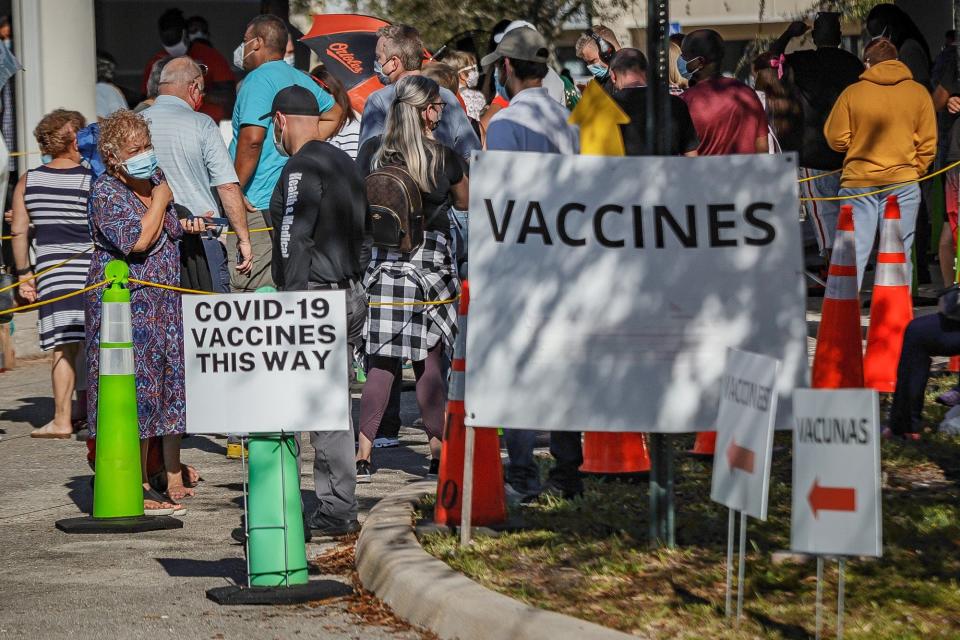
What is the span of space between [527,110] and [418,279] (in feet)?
3.45

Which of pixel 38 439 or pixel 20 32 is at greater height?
pixel 20 32

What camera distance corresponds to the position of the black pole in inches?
238

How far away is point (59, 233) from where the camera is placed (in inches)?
395

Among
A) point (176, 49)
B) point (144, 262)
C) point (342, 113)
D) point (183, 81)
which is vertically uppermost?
point (176, 49)

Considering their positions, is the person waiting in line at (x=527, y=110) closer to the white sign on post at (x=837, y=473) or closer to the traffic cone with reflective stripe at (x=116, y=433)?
the traffic cone with reflective stripe at (x=116, y=433)

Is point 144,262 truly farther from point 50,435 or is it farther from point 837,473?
point 837,473

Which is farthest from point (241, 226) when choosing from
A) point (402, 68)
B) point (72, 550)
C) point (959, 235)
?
point (959, 235)

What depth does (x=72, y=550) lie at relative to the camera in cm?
698

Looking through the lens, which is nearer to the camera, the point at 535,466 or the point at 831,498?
the point at 831,498

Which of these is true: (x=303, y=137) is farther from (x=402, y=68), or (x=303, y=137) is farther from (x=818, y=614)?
(x=818, y=614)

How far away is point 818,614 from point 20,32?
11344 mm

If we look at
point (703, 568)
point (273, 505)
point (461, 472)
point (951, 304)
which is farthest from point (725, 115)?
point (273, 505)

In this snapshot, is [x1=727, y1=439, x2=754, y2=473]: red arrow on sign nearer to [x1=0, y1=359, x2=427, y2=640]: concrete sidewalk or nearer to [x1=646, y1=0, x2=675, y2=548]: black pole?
[x1=646, y1=0, x2=675, y2=548]: black pole

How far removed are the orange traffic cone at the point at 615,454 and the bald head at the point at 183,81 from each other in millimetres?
3578
